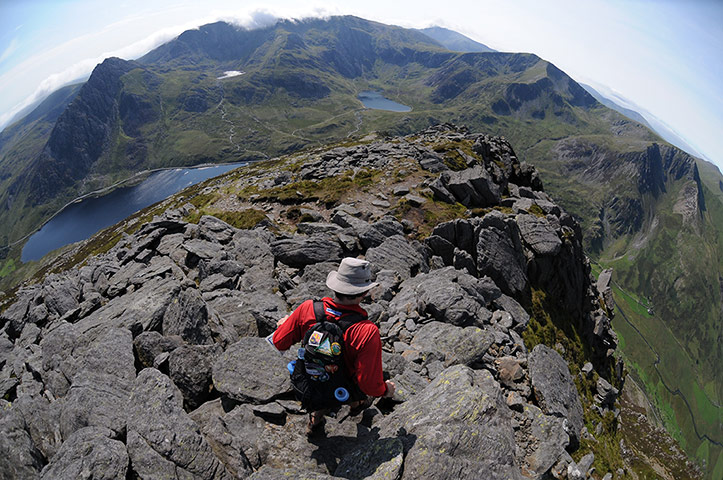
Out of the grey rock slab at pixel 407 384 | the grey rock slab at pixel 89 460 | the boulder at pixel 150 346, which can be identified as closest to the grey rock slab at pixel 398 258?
the grey rock slab at pixel 407 384

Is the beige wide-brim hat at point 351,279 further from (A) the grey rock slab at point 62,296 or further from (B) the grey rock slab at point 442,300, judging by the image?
(A) the grey rock slab at point 62,296

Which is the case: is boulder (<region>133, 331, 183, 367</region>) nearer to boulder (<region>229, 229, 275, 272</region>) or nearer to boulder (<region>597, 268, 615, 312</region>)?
boulder (<region>229, 229, 275, 272</region>)

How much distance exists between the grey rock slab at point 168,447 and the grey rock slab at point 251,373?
161cm

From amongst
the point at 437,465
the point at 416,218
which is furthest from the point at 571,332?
the point at 437,465

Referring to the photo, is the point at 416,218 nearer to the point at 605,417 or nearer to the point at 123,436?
the point at 605,417

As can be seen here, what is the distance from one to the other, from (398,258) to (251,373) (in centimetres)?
1581

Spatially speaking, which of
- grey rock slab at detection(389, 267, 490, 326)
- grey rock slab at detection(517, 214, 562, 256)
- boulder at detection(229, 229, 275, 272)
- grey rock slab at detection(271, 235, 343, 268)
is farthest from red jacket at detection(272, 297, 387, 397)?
grey rock slab at detection(517, 214, 562, 256)

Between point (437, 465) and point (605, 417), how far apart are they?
27.1 m

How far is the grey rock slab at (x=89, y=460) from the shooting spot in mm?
7035

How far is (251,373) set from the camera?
1047 cm

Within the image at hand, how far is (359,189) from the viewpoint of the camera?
45.7m

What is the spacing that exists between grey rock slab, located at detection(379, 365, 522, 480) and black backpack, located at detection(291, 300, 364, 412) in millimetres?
1884

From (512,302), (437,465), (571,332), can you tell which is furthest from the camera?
(571,332)

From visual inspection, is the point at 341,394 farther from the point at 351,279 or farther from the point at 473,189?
the point at 473,189
